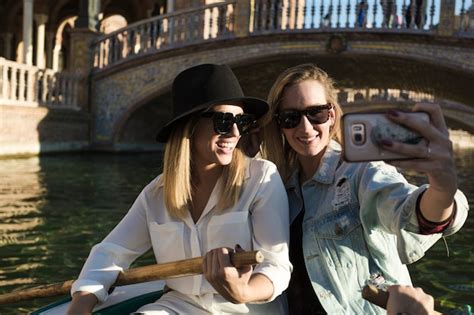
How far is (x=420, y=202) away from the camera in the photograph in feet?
4.37

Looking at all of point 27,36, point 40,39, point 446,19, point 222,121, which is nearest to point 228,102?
point 222,121

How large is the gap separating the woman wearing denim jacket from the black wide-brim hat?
0.18m

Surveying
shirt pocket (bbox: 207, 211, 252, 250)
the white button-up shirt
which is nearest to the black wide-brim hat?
the white button-up shirt

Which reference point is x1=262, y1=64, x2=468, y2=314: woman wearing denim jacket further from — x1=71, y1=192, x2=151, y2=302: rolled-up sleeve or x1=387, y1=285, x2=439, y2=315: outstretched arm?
x1=71, y1=192, x2=151, y2=302: rolled-up sleeve

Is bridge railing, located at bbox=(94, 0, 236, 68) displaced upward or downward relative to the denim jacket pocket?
upward

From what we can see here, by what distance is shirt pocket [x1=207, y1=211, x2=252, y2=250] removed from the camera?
1692mm

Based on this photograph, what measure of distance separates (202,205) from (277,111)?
1.29ft

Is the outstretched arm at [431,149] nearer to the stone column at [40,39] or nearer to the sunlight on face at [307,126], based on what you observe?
the sunlight on face at [307,126]

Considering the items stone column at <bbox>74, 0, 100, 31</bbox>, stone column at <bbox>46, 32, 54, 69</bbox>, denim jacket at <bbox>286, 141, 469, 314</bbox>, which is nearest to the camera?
denim jacket at <bbox>286, 141, 469, 314</bbox>

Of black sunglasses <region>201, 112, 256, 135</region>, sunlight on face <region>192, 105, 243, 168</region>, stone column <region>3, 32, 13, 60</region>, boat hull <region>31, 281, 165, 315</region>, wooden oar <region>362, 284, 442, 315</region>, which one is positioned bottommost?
boat hull <region>31, 281, 165, 315</region>

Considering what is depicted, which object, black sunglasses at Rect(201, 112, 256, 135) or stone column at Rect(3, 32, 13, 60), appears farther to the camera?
stone column at Rect(3, 32, 13, 60)

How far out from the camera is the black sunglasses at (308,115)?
70.4 inches

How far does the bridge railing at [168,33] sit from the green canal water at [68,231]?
4390mm

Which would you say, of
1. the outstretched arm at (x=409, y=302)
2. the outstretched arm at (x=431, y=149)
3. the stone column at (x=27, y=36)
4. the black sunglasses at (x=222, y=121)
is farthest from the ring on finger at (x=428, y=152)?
the stone column at (x=27, y=36)
